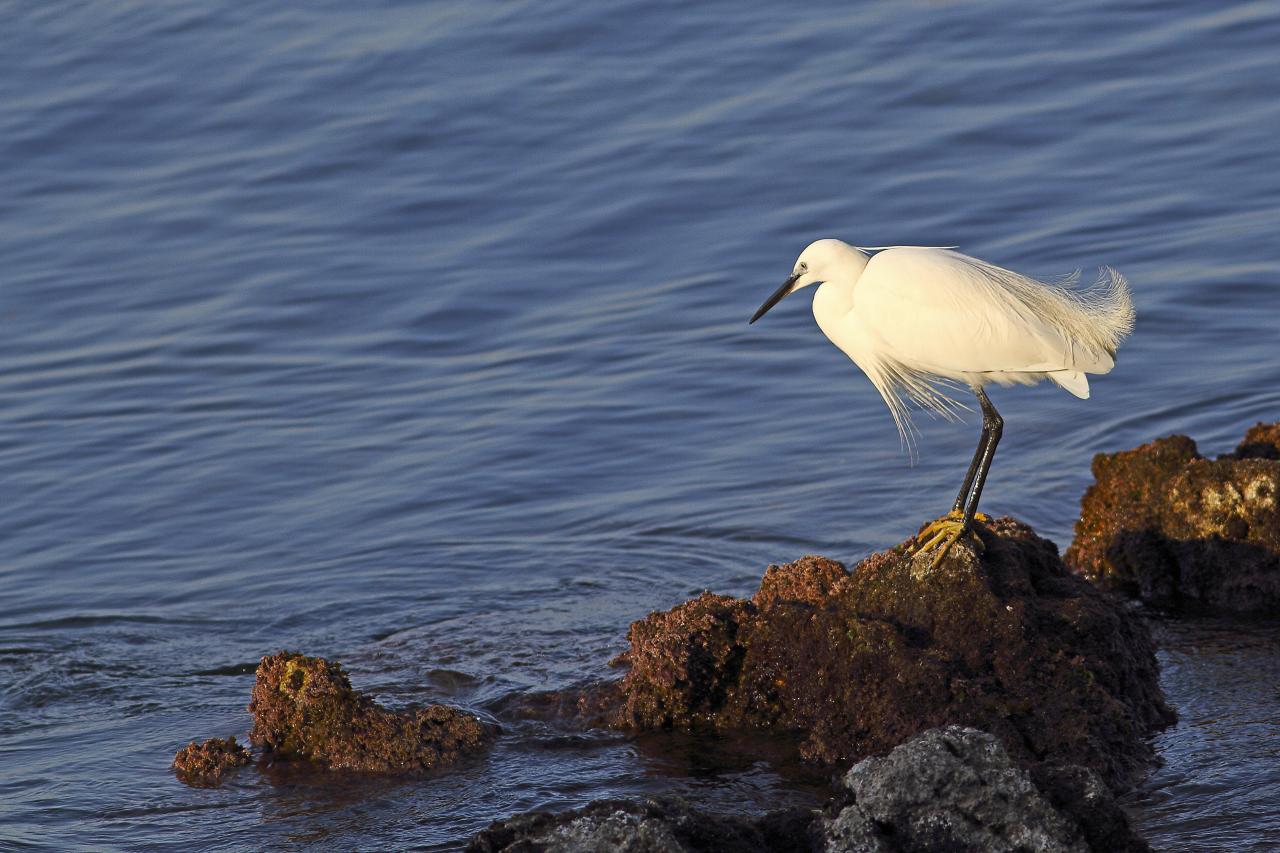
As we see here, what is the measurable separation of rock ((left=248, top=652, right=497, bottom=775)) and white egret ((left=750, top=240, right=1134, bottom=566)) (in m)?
1.92

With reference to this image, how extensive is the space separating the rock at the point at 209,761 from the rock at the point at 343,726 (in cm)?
13

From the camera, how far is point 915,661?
17.8ft

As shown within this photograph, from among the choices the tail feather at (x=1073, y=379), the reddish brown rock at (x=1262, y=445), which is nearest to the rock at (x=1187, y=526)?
the reddish brown rock at (x=1262, y=445)

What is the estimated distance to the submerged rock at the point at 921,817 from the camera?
4105 millimetres

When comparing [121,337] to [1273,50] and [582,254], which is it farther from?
[1273,50]

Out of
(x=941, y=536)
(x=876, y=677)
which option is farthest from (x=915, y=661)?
(x=941, y=536)

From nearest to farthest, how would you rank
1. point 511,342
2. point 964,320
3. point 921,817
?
1. point 921,817
2. point 964,320
3. point 511,342

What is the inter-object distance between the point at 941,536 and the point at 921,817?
181 centimetres

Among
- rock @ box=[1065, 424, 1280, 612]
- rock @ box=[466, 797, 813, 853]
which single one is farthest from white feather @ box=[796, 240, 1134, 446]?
rock @ box=[466, 797, 813, 853]

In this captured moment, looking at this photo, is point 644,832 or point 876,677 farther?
point 876,677

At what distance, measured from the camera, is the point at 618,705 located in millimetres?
6332

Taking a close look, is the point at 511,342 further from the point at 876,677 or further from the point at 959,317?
the point at 876,677

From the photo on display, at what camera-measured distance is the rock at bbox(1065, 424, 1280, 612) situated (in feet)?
22.4

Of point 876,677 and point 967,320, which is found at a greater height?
point 967,320
